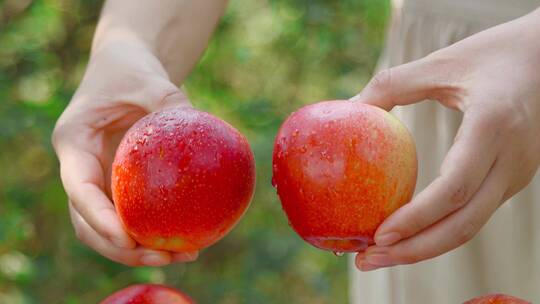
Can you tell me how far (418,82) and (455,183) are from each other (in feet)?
0.40

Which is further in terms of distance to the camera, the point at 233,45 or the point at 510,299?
the point at 233,45

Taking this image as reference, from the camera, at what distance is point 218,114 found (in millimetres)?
2520

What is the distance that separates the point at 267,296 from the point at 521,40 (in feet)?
6.19

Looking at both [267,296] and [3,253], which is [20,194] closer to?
[3,253]

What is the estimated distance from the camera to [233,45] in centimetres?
265

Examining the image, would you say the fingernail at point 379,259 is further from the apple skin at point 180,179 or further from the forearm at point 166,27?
the forearm at point 166,27

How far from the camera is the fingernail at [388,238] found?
80 centimetres

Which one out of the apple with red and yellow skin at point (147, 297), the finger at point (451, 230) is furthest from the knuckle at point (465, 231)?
the apple with red and yellow skin at point (147, 297)

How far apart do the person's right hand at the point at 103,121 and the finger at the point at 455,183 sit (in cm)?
24

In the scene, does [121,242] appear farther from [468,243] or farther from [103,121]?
[468,243]

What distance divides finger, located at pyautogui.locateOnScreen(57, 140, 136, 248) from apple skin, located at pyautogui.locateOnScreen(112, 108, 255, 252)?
0.05ft

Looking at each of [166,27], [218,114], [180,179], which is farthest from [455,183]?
[218,114]

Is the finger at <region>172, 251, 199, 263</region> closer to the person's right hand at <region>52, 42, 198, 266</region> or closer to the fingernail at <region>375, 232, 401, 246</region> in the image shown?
the person's right hand at <region>52, 42, 198, 266</region>

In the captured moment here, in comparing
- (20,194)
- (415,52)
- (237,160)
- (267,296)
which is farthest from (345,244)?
(267,296)
